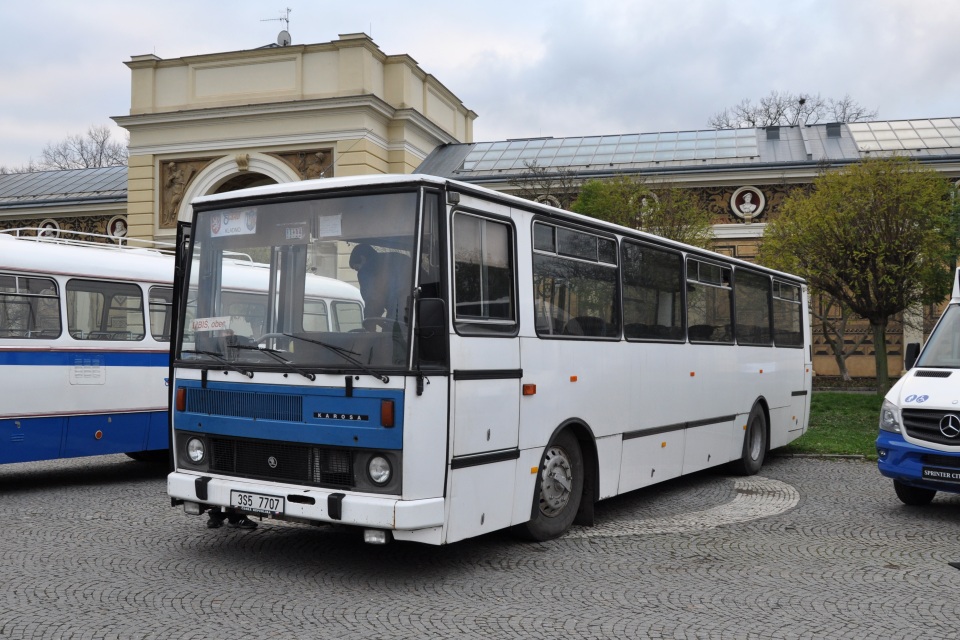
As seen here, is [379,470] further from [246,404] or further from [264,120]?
[264,120]

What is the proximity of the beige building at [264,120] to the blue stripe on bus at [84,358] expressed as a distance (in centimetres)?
1974

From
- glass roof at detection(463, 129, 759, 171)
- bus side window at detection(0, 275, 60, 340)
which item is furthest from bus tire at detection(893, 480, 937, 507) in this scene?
glass roof at detection(463, 129, 759, 171)

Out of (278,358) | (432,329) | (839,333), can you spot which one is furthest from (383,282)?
(839,333)

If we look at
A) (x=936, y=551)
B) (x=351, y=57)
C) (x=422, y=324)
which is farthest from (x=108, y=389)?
(x=351, y=57)

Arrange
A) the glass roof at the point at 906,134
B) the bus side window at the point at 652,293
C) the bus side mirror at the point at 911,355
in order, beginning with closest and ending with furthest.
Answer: the bus side window at the point at 652,293
the bus side mirror at the point at 911,355
the glass roof at the point at 906,134

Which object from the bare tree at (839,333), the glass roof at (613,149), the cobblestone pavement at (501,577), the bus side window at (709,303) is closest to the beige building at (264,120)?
the glass roof at (613,149)

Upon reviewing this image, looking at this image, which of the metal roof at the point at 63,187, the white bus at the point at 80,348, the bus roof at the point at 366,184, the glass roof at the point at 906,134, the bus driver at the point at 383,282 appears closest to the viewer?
the bus driver at the point at 383,282

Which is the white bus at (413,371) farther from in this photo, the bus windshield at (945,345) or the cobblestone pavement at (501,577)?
the bus windshield at (945,345)

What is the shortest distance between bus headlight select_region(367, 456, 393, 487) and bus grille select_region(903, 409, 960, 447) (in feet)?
18.1

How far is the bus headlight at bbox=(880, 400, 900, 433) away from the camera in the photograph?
958 centimetres

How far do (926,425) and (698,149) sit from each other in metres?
28.7

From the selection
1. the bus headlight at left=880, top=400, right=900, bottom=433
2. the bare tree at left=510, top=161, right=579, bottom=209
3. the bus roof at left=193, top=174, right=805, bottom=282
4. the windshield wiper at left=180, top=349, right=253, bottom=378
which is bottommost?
the bus headlight at left=880, top=400, right=900, bottom=433

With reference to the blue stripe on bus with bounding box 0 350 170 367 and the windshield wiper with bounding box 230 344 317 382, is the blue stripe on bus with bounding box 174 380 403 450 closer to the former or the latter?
the windshield wiper with bounding box 230 344 317 382

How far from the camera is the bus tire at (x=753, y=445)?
1265 centimetres
